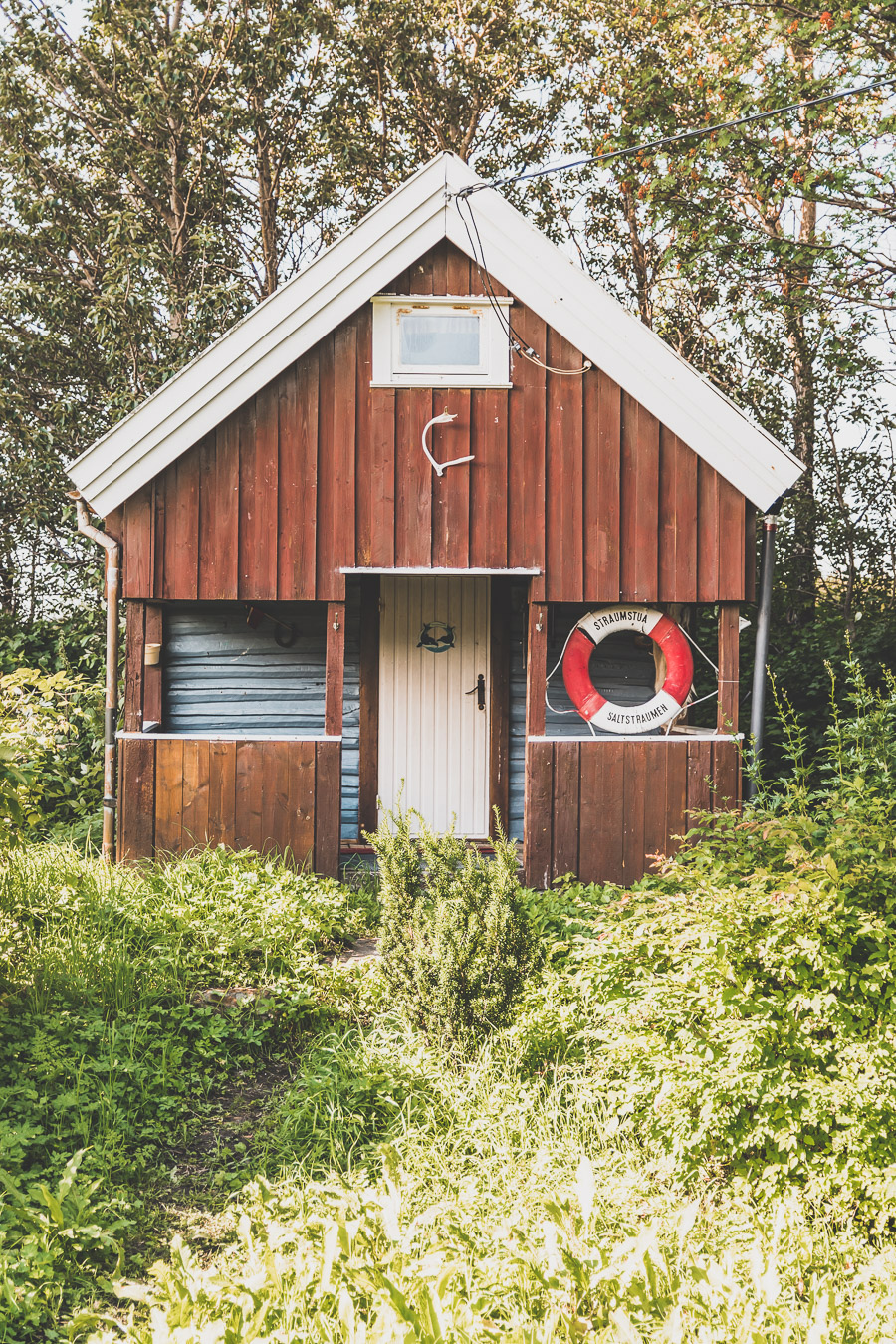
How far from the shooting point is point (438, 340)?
6.48 m

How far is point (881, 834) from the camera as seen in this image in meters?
3.61

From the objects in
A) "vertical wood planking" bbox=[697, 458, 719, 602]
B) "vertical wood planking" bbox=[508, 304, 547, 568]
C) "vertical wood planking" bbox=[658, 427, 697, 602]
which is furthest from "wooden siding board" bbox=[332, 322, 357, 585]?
"vertical wood planking" bbox=[697, 458, 719, 602]

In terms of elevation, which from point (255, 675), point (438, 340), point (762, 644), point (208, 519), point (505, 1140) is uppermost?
point (438, 340)

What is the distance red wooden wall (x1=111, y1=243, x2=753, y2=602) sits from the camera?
639cm

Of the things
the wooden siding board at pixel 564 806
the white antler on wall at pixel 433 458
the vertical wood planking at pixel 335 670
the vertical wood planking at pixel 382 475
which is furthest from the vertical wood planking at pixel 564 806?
the white antler on wall at pixel 433 458

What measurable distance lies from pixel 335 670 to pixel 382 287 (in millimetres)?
2585

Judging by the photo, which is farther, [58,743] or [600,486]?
[58,743]

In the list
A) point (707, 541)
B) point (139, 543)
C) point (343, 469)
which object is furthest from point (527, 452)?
point (139, 543)

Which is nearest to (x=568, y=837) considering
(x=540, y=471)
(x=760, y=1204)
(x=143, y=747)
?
(x=540, y=471)

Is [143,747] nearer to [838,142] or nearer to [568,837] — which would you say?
[568,837]

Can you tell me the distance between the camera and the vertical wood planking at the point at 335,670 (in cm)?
646

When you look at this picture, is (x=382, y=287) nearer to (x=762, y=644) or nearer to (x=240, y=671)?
(x=240, y=671)

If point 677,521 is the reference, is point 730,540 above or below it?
below

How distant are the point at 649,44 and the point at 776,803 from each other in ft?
41.5
